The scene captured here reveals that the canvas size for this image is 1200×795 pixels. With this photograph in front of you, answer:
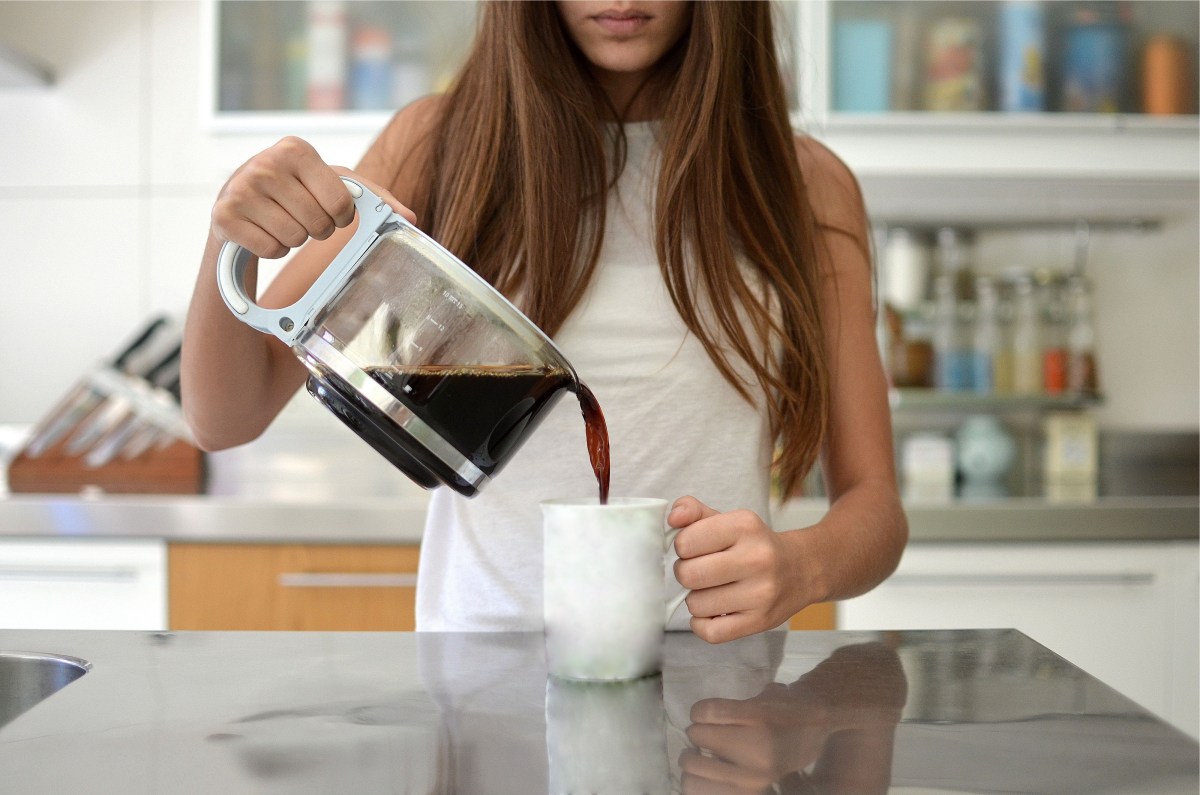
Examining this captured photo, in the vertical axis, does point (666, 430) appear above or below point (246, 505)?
above

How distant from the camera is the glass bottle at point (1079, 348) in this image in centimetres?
218

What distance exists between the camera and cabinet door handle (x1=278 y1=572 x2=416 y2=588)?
172 centimetres

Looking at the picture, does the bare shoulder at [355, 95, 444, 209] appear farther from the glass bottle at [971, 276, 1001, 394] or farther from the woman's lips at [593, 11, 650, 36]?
the glass bottle at [971, 276, 1001, 394]

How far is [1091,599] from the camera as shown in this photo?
173cm

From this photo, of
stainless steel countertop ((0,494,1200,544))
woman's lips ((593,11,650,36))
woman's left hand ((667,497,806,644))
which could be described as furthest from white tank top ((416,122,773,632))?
stainless steel countertop ((0,494,1200,544))

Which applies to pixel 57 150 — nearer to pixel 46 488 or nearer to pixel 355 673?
pixel 46 488

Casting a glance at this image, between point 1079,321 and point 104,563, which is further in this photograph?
point 1079,321

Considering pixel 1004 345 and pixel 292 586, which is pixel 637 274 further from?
pixel 1004 345

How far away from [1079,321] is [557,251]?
1.56 m

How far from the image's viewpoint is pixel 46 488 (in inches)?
75.6

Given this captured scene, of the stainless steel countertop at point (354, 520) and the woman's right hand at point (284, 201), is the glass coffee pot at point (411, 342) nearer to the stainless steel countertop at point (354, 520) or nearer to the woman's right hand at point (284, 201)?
the woman's right hand at point (284, 201)

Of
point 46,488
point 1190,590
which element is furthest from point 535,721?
point 46,488

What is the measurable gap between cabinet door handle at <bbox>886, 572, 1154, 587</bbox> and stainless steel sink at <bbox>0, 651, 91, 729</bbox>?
1.24m

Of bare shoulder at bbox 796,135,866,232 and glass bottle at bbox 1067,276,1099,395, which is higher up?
bare shoulder at bbox 796,135,866,232
